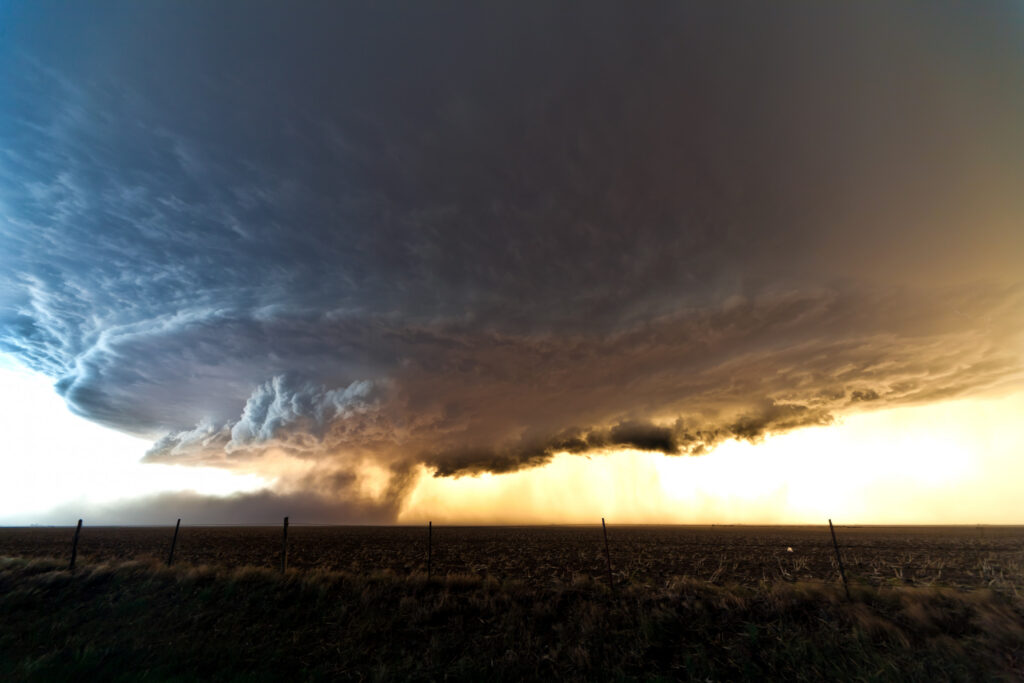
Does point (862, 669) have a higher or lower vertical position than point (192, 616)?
lower

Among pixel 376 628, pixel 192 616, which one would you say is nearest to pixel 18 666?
pixel 192 616

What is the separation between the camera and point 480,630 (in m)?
11.3

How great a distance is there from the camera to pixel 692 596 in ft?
41.6

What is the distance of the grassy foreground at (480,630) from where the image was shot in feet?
30.4

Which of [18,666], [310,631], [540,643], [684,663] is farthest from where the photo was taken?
[310,631]

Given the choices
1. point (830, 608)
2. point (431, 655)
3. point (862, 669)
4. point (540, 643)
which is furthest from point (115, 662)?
point (830, 608)

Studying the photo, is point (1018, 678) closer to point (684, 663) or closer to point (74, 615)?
point (684, 663)

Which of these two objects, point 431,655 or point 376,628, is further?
point 376,628

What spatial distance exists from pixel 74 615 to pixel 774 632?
705 inches

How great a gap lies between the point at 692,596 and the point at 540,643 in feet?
16.1

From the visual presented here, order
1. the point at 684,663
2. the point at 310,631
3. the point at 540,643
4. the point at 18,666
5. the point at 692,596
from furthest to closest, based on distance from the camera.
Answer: the point at 692,596
the point at 310,631
the point at 540,643
the point at 684,663
the point at 18,666

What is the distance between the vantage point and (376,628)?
448 inches

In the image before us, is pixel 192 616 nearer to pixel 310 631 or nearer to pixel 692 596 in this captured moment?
pixel 310 631

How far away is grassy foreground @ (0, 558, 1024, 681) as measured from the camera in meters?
9.27
